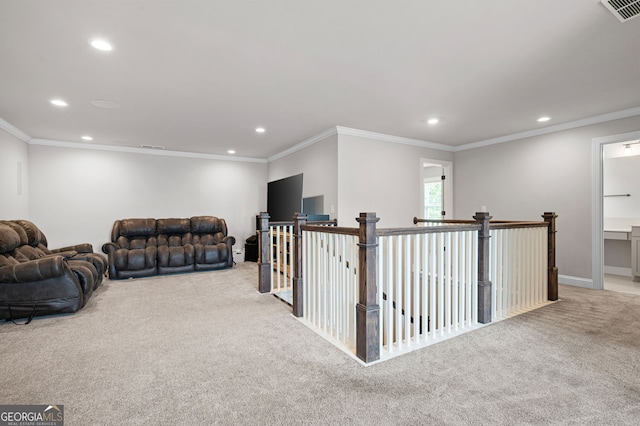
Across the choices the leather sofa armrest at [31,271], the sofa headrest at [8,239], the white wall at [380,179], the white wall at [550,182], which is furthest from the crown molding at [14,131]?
the white wall at [550,182]

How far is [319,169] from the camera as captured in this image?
5.36 meters

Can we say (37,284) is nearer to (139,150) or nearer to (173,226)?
(173,226)

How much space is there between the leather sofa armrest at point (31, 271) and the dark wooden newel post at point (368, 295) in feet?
10.2

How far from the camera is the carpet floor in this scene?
166 centimetres

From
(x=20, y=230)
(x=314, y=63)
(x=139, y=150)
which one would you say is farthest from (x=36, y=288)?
(x=139, y=150)

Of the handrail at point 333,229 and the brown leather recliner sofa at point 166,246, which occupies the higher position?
the handrail at point 333,229

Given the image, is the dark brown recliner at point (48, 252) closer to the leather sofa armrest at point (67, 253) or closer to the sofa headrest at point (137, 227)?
the leather sofa armrest at point (67, 253)

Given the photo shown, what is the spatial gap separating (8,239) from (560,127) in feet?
23.9

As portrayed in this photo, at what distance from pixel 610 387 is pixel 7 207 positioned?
6.87 meters

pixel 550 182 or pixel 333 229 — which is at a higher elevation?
pixel 550 182

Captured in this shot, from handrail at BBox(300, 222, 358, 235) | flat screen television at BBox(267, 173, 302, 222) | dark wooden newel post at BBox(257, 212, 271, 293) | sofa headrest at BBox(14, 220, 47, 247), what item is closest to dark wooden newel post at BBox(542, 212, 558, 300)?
handrail at BBox(300, 222, 358, 235)

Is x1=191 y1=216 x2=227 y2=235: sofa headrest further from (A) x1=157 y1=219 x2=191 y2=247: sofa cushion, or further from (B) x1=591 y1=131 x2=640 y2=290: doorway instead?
(B) x1=591 y1=131 x2=640 y2=290: doorway

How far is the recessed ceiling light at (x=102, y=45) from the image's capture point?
2359 millimetres

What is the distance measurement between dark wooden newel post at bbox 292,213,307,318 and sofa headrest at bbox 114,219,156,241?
3853mm
